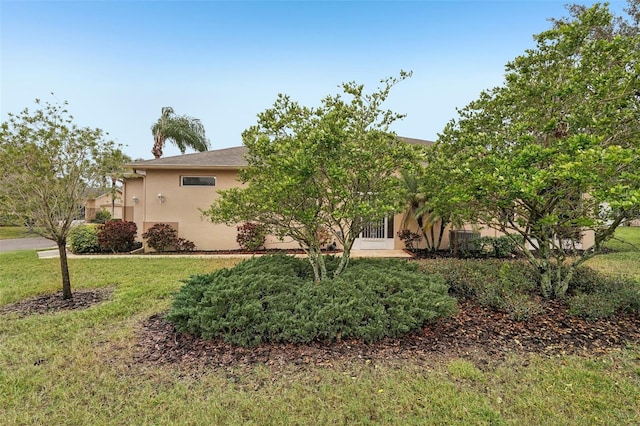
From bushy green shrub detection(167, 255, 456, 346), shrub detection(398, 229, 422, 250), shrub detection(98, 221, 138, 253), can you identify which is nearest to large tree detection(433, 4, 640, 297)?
bushy green shrub detection(167, 255, 456, 346)

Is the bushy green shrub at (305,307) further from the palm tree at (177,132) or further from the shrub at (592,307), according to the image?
the palm tree at (177,132)

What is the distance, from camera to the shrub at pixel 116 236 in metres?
11.5

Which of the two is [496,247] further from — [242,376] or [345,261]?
[242,376]

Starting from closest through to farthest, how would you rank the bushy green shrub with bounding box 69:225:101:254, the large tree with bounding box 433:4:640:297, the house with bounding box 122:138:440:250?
the large tree with bounding box 433:4:640:297
the bushy green shrub with bounding box 69:225:101:254
the house with bounding box 122:138:440:250

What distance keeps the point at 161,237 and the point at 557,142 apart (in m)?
12.4

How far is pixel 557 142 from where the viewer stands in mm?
4266

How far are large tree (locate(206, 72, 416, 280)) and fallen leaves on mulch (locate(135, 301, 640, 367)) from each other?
169cm

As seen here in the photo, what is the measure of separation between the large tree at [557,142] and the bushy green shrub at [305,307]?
177 centimetres

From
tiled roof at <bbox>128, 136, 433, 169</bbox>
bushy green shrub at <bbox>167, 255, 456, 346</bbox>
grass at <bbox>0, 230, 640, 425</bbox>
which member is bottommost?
grass at <bbox>0, 230, 640, 425</bbox>

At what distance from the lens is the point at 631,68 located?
443 cm

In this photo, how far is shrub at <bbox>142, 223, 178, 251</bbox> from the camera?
11.7 m

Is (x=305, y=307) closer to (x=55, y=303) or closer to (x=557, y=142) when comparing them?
(x=557, y=142)

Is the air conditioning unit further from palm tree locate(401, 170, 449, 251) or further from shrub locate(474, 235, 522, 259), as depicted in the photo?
palm tree locate(401, 170, 449, 251)

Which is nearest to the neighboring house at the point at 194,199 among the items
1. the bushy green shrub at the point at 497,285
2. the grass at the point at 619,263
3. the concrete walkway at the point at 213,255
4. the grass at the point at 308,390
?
the concrete walkway at the point at 213,255
